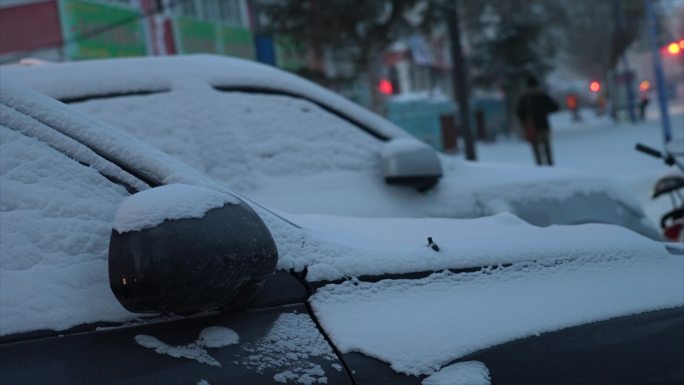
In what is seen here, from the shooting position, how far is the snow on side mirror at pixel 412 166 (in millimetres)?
2961

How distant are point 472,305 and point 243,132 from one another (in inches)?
68.0

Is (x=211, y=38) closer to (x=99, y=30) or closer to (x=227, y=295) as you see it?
(x=99, y=30)

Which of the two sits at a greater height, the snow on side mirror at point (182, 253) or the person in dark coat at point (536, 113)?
the snow on side mirror at point (182, 253)

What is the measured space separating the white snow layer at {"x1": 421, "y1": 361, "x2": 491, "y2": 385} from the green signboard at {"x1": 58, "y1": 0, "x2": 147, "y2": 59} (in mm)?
14927

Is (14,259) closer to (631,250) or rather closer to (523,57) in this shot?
(631,250)

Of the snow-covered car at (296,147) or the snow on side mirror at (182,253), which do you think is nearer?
the snow on side mirror at (182,253)

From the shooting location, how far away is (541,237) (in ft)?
6.34

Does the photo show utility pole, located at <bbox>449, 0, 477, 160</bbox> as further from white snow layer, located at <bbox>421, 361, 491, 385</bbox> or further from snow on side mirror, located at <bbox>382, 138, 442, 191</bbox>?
white snow layer, located at <bbox>421, 361, 491, 385</bbox>

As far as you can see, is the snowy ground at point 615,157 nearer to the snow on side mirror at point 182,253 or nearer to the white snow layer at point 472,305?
the white snow layer at point 472,305

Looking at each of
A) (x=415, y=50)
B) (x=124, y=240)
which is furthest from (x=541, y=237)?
(x=415, y=50)

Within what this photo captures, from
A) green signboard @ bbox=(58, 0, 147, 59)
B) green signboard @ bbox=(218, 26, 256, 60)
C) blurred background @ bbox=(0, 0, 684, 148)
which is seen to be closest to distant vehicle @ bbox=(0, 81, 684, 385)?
blurred background @ bbox=(0, 0, 684, 148)

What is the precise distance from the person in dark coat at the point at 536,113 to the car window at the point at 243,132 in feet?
31.1

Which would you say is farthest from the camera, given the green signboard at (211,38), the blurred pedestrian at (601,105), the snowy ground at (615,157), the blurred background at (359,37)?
the blurred pedestrian at (601,105)

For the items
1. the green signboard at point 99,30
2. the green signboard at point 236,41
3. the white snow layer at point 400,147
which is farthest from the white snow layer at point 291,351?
the green signboard at point 236,41
